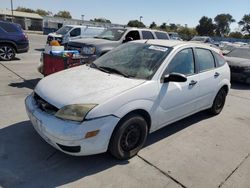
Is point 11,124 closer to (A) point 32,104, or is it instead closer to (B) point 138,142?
(A) point 32,104

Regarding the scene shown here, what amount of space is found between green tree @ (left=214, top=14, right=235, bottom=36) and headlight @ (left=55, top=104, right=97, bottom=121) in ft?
318

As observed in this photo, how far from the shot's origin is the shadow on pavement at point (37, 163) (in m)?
2.95

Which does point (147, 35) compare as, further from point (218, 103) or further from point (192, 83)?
point (192, 83)

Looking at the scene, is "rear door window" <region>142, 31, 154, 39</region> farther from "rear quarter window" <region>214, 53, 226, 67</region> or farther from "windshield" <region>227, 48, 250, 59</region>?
"rear quarter window" <region>214, 53, 226, 67</region>

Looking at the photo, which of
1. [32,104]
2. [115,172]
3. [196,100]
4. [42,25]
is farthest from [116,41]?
[42,25]

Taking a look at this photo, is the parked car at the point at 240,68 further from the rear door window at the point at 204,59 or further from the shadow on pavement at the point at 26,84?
the shadow on pavement at the point at 26,84

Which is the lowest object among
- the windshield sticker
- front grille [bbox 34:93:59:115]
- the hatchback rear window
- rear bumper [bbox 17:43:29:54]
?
rear bumper [bbox 17:43:29:54]

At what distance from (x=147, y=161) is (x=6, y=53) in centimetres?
900

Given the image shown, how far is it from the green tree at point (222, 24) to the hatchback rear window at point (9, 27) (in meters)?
91.3

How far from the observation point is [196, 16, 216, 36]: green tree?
86.2 meters

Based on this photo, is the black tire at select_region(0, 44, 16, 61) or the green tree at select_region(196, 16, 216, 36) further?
the green tree at select_region(196, 16, 216, 36)

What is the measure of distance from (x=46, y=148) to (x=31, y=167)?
44cm

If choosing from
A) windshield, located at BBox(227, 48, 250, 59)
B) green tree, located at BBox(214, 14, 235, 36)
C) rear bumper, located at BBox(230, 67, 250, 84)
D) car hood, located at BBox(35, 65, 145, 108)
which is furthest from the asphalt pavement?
green tree, located at BBox(214, 14, 235, 36)

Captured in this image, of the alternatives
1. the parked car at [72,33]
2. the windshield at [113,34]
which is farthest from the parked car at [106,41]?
the parked car at [72,33]
